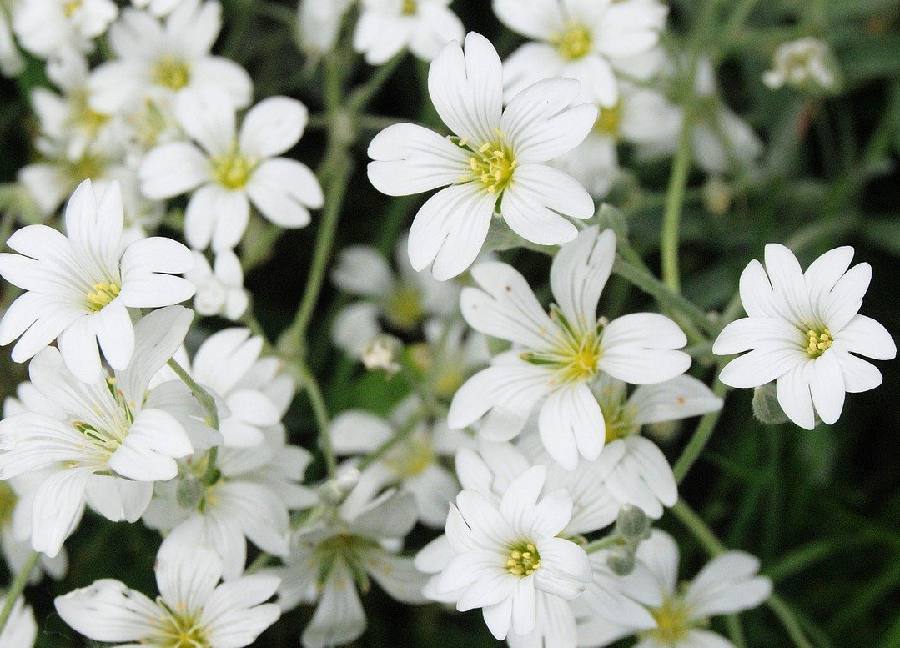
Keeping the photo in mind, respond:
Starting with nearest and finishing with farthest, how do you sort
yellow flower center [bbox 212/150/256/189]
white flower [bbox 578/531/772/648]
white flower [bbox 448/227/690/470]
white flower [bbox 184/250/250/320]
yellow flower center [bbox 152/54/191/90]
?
white flower [bbox 448/227/690/470], white flower [bbox 578/531/772/648], white flower [bbox 184/250/250/320], yellow flower center [bbox 212/150/256/189], yellow flower center [bbox 152/54/191/90]

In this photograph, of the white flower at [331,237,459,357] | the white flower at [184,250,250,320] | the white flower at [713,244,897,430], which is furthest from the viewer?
the white flower at [331,237,459,357]

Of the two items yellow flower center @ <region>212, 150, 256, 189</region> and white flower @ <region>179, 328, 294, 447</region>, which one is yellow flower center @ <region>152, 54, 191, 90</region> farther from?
white flower @ <region>179, 328, 294, 447</region>

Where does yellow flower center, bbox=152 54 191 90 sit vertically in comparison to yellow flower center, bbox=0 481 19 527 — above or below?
above

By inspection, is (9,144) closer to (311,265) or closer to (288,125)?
(311,265)

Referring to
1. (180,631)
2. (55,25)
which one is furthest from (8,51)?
(180,631)

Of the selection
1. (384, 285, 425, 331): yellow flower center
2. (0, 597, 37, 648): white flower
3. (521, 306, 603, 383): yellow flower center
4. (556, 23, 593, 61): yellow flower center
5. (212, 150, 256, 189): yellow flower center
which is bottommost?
(0, 597, 37, 648): white flower

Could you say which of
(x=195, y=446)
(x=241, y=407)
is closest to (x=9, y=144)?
(x=241, y=407)

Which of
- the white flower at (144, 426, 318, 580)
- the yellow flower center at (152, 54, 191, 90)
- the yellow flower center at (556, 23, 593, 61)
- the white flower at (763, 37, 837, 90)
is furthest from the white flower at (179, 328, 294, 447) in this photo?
the white flower at (763, 37, 837, 90)

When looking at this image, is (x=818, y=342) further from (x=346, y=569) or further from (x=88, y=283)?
(x=88, y=283)
